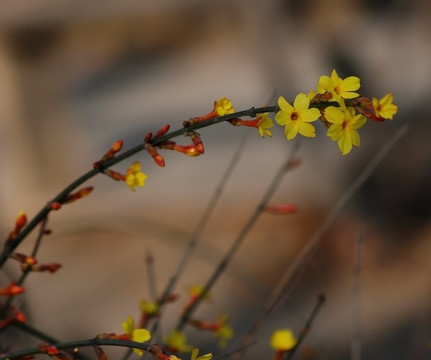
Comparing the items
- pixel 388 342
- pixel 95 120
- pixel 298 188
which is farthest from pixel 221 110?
pixel 95 120

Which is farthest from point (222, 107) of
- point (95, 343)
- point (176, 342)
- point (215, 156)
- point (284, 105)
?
point (215, 156)

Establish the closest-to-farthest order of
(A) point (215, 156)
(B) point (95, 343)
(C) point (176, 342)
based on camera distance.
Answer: (B) point (95, 343) → (C) point (176, 342) → (A) point (215, 156)

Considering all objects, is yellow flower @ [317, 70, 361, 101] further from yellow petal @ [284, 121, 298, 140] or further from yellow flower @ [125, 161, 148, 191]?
yellow flower @ [125, 161, 148, 191]

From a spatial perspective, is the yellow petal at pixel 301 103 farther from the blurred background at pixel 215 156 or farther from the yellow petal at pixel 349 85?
the blurred background at pixel 215 156

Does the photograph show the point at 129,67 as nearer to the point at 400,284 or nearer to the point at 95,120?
the point at 95,120

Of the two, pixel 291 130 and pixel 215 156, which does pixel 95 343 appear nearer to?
pixel 291 130

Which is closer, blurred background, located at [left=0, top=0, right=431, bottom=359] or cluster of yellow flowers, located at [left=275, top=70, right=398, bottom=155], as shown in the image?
cluster of yellow flowers, located at [left=275, top=70, right=398, bottom=155]

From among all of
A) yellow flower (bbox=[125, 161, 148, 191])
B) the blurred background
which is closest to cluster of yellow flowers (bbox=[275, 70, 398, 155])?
yellow flower (bbox=[125, 161, 148, 191])
